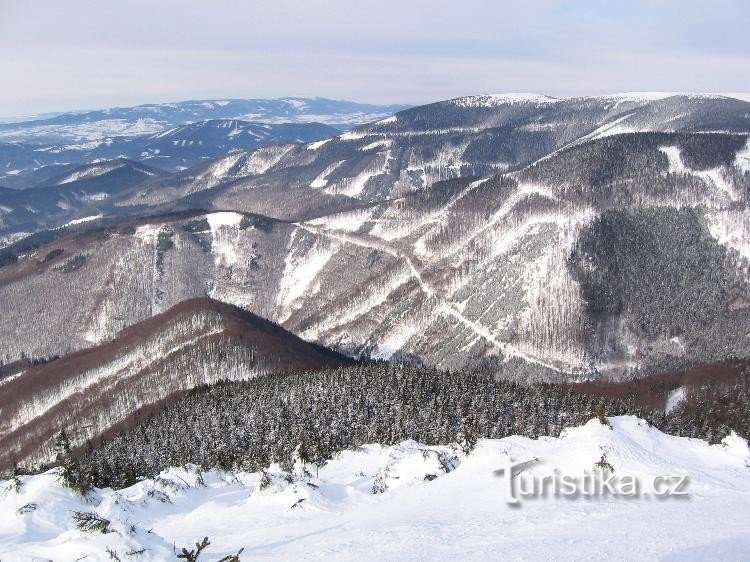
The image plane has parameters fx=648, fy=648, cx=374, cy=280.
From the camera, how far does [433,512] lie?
39.5m

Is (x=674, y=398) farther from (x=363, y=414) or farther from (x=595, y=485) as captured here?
(x=595, y=485)

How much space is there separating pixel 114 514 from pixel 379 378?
3884 inches

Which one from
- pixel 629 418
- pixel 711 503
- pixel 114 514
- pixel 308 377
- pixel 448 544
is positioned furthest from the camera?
pixel 308 377

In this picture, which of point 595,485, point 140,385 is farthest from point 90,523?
point 140,385

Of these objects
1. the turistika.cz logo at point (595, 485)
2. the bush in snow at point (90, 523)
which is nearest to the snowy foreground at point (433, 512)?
the bush in snow at point (90, 523)

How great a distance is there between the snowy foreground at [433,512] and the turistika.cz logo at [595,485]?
50 cm

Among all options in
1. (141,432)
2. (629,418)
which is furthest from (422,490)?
(141,432)

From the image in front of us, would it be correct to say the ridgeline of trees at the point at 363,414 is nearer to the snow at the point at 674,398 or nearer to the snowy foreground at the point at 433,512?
the snow at the point at 674,398

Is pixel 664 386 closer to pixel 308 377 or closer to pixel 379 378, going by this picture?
pixel 379 378

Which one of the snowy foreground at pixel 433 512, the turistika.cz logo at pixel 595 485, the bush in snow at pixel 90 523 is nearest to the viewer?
the snowy foreground at pixel 433 512

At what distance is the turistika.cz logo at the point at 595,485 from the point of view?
3828cm

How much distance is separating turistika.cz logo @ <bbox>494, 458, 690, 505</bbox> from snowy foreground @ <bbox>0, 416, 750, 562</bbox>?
1.64 ft

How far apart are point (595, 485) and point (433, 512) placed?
10.00m

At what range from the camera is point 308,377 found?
14712 centimetres
